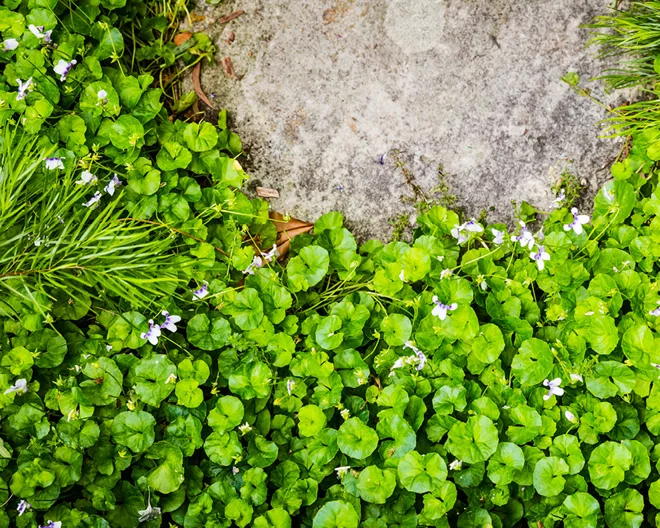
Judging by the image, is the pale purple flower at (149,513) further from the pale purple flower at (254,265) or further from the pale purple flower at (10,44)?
the pale purple flower at (10,44)

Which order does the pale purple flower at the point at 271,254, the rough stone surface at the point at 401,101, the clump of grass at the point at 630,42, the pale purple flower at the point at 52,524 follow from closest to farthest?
the pale purple flower at the point at 52,524, the pale purple flower at the point at 271,254, the clump of grass at the point at 630,42, the rough stone surface at the point at 401,101

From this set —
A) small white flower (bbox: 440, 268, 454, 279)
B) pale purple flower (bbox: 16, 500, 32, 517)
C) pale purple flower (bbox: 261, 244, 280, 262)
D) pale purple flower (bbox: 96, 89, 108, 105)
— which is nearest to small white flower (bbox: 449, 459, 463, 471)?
small white flower (bbox: 440, 268, 454, 279)

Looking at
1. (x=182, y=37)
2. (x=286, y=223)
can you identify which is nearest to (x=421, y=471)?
(x=286, y=223)

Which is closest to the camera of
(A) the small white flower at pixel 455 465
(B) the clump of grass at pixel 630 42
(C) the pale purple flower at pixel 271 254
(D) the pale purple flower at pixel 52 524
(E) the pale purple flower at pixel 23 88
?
(D) the pale purple flower at pixel 52 524

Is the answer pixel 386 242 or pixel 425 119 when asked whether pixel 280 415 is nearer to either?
pixel 386 242

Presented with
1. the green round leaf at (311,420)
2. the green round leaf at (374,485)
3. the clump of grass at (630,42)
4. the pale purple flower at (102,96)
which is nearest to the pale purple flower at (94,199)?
the pale purple flower at (102,96)

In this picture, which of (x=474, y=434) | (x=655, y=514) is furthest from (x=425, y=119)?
(x=655, y=514)
